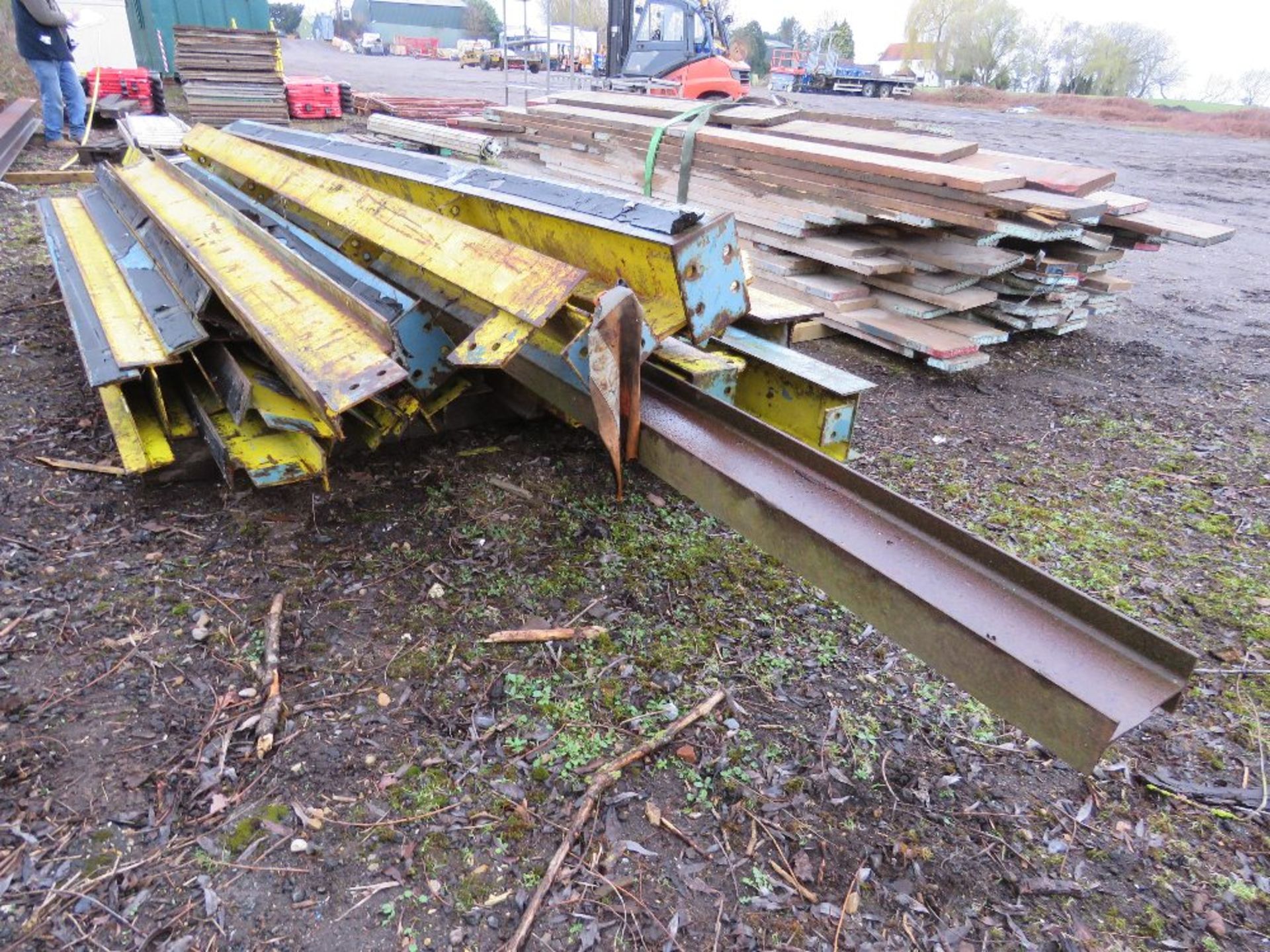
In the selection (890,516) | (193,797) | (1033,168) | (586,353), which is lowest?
(193,797)

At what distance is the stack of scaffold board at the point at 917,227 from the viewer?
467 cm

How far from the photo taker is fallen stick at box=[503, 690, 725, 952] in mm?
1690

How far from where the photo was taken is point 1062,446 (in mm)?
4258

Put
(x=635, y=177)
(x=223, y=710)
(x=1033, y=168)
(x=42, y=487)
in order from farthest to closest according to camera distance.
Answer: (x=635, y=177)
(x=1033, y=168)
(x=42, y=487)
(x=223, y=710)

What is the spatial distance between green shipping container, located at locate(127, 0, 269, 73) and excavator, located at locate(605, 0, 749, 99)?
8552 mm

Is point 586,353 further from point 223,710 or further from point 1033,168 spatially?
point 1033,168

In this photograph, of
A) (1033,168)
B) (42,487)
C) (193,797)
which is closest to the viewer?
(193,797)

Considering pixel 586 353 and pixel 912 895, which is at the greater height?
pixel 586 353

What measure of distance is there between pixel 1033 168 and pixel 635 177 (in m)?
3.19

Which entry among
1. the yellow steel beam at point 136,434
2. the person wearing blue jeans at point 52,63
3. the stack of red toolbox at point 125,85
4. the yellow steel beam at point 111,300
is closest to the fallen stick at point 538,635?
the yellow steel beam at point 136,434

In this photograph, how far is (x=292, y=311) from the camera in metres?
2.64

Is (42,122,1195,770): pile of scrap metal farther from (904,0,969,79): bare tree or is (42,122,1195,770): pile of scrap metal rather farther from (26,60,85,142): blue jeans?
(904,0,969,79): bare tree

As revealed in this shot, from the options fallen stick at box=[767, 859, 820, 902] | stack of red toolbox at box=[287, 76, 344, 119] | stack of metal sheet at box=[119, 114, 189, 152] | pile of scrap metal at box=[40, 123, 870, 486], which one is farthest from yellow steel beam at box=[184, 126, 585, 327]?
stack of red toolbox at box=[287, 76, 344, 119]

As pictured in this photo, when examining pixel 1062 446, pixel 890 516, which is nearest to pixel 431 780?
pixel 890 516
